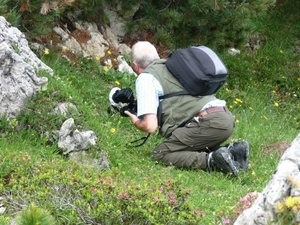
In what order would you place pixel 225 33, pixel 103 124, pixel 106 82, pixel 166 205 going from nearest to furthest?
1. pixel 166 205
2. pixel 103 124
3. pixel 106 82
4. pixel 225 33

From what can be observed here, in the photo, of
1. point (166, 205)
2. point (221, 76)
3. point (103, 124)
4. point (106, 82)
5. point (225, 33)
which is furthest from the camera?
point (225, 33)

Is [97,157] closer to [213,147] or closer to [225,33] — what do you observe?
[213,147]

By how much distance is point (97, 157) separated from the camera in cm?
719

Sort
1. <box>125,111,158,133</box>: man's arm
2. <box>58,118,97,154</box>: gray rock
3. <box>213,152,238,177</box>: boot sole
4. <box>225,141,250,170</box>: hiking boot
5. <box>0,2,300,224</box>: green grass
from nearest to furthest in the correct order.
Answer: <box>0,2,300,224</box>: green grass < <box>58,118,97,154</box>: gray rock < <box>213,152,238,177</box>: boot sole < <box>125,111,158,133</box>: man's arm < <box>225,141,250,170</box>: hiking boot

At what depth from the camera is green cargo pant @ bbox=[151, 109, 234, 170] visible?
305 inches

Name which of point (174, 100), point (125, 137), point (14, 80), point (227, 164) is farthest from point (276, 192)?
point (125, 137)

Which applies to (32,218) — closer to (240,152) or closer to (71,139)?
(71,139)

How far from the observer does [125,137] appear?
327 inches

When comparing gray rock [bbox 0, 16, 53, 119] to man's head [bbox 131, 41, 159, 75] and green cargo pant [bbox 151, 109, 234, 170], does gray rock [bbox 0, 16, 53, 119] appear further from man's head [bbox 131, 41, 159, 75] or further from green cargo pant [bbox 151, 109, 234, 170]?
green cargo pant [bbox 151, 109, 234, 170]

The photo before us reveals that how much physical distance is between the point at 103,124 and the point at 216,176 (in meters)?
1.65

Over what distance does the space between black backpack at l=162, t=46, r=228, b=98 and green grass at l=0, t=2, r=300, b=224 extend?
0.95 metres

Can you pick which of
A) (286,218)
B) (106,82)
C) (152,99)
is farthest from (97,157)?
(286,218)

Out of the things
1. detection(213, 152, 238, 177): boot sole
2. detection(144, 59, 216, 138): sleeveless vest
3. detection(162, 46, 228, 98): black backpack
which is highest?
detection(162, 46, 228, 98): black backpack

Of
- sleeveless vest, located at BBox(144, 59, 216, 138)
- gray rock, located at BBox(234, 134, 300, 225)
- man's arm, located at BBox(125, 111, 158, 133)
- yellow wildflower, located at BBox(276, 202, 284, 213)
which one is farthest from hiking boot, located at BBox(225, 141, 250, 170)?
yellow wildflower, located at BBox(276, 202, 284, 213)
